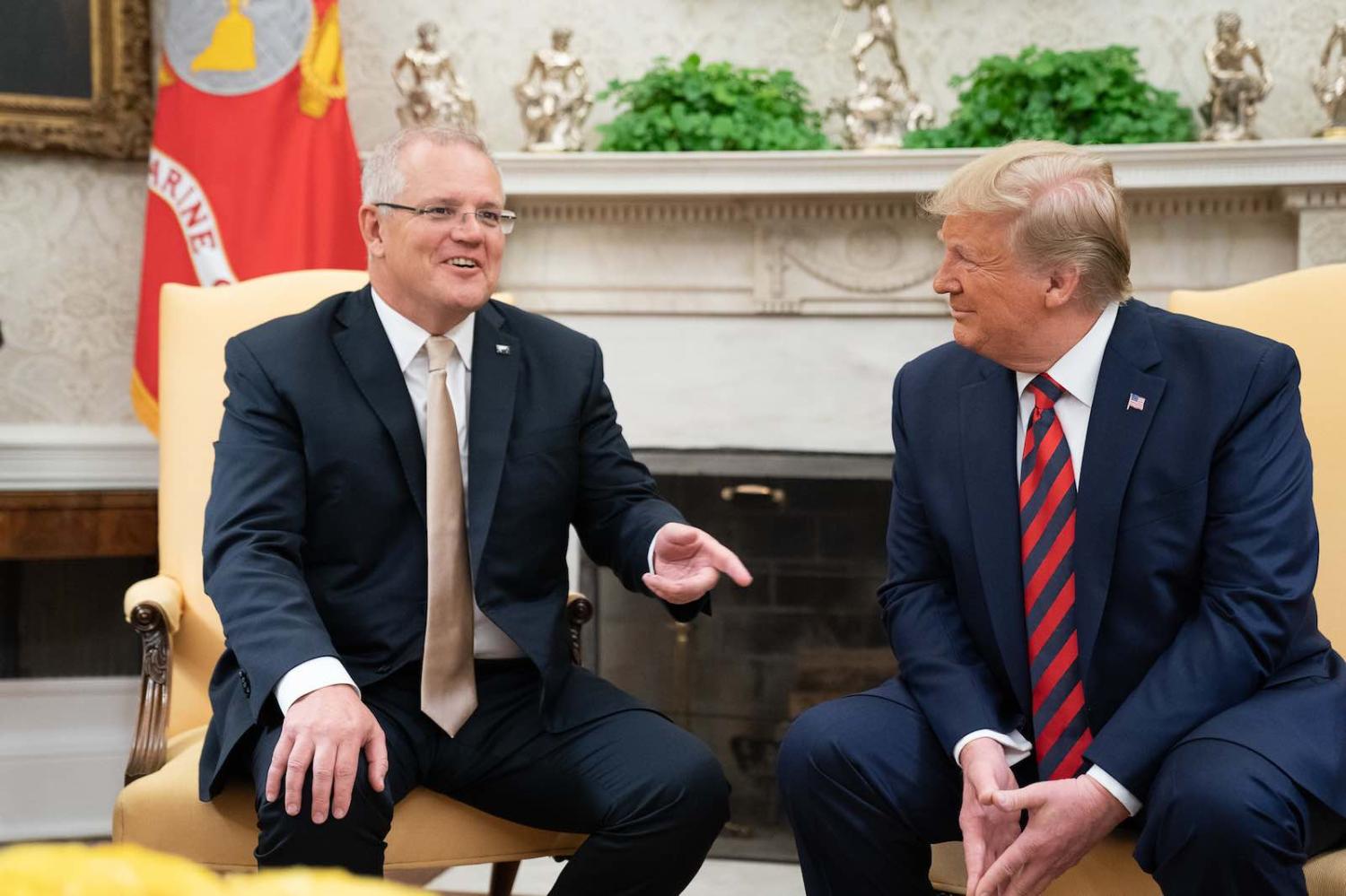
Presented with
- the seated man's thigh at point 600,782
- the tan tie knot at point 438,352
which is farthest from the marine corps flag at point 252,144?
the seated man's thigh at point 600,782

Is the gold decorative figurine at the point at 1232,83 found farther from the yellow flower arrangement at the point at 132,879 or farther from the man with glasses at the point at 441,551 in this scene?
the yellow flower arrangement at the point at 132,879

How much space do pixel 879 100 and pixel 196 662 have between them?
2054 mm

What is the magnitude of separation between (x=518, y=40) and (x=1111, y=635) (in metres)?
2.54

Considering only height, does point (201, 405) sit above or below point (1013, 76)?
below

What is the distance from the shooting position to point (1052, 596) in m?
1.87

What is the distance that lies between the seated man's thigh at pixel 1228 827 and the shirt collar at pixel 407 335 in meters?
1.21

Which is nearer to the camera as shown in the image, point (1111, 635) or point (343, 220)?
point (1111, 635)

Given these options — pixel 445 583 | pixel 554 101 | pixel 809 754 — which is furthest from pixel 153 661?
pixel 554 101

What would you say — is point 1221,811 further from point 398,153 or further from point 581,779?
point 398,153

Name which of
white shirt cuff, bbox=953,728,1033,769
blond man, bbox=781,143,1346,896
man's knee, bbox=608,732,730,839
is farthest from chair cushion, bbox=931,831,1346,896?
man's knee, bbox=608,732,730,839

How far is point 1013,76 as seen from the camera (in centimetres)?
327

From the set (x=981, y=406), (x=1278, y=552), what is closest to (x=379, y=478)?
(x=981, y=406)

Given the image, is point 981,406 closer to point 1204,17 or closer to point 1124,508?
point 1124,508

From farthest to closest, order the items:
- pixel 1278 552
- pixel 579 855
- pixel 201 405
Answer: pixel 201 405, pixel 579 855, pixel 1278 552
